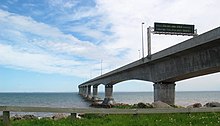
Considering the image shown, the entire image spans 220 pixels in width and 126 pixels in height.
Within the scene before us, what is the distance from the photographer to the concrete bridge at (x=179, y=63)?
26469 mm

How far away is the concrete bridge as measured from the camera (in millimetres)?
26469

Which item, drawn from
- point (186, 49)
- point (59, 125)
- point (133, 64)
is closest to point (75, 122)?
point (59, 125)

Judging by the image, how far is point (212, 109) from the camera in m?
15.6

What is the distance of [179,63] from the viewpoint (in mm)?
33594

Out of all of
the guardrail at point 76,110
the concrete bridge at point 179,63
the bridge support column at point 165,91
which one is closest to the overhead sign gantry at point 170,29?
the concrete bridge at point 179,63

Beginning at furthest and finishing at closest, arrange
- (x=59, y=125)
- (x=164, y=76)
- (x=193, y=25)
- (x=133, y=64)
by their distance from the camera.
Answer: (x=133, y=64)
(x=193, y=25)
(x=164, y=76)
(x=59, y=125)

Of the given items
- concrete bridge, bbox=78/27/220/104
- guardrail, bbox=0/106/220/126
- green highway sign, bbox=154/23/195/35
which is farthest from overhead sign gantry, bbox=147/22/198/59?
guardrail, bbox=0/106/220/126

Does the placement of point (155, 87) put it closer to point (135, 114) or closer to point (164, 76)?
point (164, 76)

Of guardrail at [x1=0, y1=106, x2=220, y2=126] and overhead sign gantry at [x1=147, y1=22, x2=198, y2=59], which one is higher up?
overhead sign gantry at [x1=147, y1=22, x2=198, y2=59]

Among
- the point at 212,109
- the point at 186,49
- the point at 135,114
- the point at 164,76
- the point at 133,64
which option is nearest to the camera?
the point at 135,114

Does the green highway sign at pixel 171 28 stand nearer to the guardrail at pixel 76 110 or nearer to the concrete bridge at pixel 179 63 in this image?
the concrete bridge at pixel 179 63

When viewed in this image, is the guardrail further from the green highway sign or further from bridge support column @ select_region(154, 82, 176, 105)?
the green highway sign

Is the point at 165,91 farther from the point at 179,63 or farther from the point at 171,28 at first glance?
the point at 171,28

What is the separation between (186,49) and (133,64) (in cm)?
1807
